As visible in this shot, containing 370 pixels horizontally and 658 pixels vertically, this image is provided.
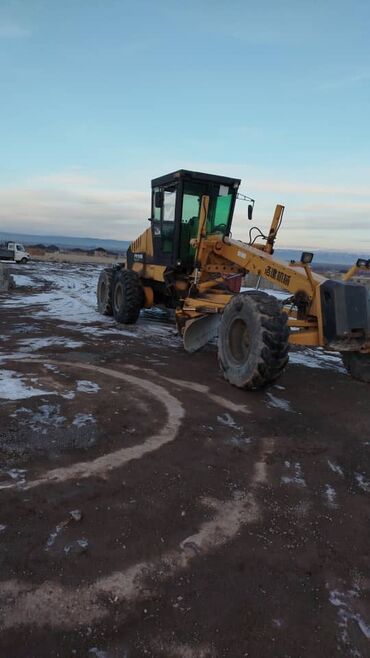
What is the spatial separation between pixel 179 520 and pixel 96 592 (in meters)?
0.84

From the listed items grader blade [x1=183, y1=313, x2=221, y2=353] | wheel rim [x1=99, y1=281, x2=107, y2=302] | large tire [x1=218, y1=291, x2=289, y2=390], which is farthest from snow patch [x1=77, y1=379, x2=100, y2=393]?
wheel rim [x1=99, y1=281, x2=107, y2=302]

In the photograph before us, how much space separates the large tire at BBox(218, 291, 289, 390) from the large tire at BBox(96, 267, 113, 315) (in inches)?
241

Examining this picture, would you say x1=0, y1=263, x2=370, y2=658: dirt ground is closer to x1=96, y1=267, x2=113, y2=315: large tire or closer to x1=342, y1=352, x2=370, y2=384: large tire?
x1=342, y1=352, x2=370, y2=384: large tire

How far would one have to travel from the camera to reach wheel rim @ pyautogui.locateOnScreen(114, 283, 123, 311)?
37.4ft

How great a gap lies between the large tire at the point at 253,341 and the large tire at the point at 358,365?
200 cm

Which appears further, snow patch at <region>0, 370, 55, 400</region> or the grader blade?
the grader blade

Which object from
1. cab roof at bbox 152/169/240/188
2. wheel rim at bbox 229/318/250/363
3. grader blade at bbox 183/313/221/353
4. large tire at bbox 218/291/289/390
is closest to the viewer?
large tire at bbox 218/291/289/390

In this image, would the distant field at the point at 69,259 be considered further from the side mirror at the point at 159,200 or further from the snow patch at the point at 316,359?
the snow patch at the point at 316,359

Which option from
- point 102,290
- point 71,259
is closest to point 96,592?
point 102,290

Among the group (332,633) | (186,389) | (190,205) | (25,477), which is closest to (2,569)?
(25,477)

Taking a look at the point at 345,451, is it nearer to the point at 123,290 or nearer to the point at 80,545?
the point at 80,545

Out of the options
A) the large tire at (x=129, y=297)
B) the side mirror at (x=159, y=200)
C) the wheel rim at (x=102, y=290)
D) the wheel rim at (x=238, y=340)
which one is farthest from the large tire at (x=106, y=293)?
the wheel rim at (x=238, y=340)

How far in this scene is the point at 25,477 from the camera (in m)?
3.59

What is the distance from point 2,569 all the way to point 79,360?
481 centimetres
